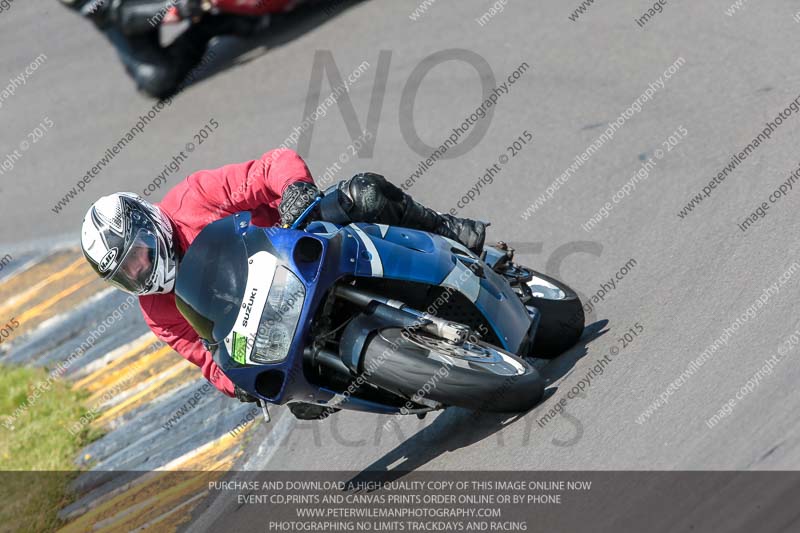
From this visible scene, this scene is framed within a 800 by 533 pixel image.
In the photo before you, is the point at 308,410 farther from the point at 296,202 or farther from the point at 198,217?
the point at 198,217

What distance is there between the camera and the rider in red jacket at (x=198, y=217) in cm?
608

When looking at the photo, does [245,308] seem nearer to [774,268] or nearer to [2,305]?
[774,268]

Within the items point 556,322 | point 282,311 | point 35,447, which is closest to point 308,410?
point 282,311

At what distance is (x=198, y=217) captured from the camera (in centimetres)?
676

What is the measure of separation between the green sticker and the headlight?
9 cm

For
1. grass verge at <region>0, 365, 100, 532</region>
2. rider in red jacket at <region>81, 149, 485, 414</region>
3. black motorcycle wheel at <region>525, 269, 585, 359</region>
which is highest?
black motorcycle wheel at <region>525, 269, 585, 359</region>

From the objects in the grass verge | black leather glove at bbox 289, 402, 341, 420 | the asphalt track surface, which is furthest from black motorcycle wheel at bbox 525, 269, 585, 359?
the grass verge

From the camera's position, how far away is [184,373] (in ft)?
29.8

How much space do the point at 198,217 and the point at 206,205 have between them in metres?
0.11

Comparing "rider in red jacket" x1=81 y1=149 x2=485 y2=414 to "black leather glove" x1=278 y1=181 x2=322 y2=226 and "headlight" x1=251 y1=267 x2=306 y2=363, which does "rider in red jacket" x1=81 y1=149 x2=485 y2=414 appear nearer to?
"black leather glove" x1=278 y1=181 x2=322 y2=226

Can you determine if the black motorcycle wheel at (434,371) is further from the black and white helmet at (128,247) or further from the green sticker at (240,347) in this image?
the black and white helmet at (128,247)

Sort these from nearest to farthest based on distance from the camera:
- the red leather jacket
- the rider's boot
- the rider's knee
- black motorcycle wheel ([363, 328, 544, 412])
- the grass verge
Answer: black motorcycle wheel ([363, 328, 544, 412]) < the rider's knee < the rider's boot < the red leather jacket < the grass verge

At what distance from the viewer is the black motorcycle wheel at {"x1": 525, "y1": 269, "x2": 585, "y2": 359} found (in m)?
6.79

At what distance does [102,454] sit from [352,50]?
5715 millimetres
